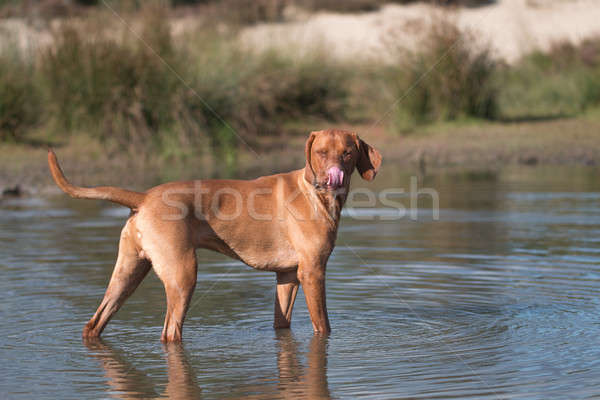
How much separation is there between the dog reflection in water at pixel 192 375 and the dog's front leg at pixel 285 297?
0.31 meters

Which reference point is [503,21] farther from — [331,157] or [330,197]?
[331,157]

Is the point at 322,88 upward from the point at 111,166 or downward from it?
upward

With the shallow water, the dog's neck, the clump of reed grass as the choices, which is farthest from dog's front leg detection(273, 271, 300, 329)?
the clump of reed grass

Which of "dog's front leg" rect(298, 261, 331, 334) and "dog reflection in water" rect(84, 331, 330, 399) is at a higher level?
"dog's front leg" rect(298, 261, 331, 334)

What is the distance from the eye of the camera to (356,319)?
7637 mm

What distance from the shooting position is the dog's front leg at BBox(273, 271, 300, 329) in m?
7.30

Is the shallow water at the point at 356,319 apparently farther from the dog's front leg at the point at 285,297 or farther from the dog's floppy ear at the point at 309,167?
the dog's floppy ear at the point at 309,167

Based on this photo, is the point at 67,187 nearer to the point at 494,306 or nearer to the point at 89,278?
the point at 89,278

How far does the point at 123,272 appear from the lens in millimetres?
6785

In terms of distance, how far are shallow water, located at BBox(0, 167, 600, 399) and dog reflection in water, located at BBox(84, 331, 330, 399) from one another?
2 centimetres

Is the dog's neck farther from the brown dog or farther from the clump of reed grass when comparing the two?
the clump of reed grass

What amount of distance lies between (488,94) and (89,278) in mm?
13668

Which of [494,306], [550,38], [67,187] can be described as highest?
[550,38]

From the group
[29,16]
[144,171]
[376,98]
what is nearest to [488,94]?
[376,98]
